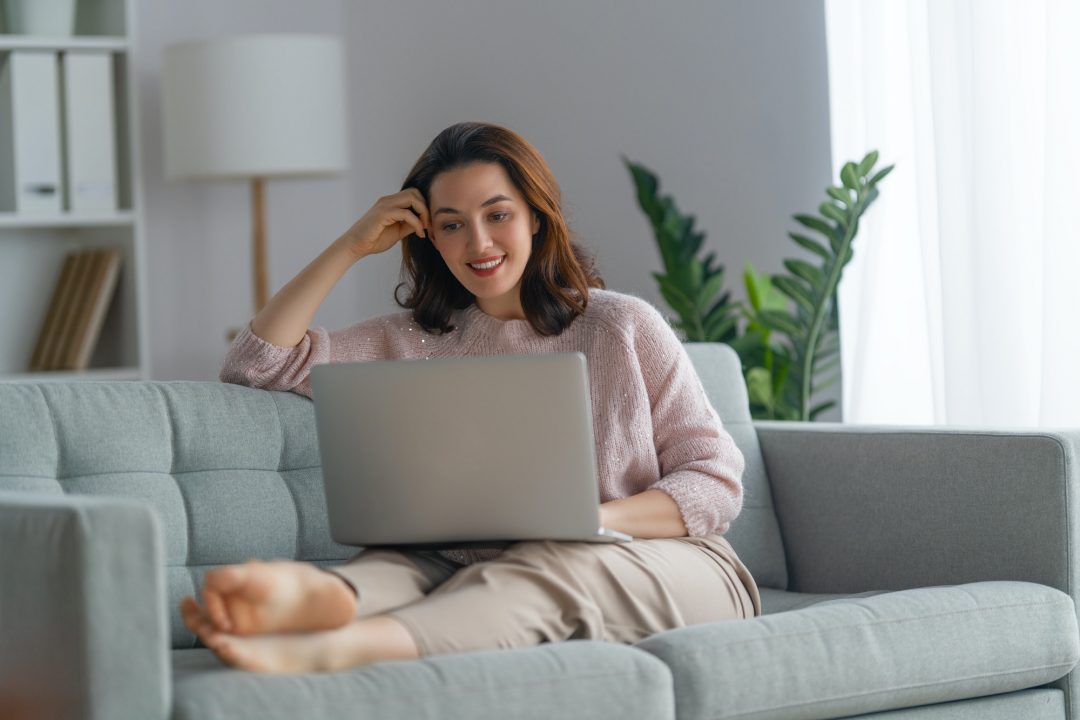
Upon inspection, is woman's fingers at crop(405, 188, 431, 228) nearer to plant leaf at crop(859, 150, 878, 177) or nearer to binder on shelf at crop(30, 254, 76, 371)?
plant leaf at crop(859, 150, 878, 177)

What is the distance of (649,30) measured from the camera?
3.94m

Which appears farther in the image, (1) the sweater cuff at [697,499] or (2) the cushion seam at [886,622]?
(1) the sweater cuff at [697,499]

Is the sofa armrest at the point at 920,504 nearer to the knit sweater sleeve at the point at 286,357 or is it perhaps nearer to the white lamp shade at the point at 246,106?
the knit sweater sleeve at the point at 286,357

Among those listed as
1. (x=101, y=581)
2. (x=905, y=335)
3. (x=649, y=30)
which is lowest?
(x=101, y=581)

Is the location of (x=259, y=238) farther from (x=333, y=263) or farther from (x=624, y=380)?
(x=624, y=380)

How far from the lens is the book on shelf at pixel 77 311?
4.09 m

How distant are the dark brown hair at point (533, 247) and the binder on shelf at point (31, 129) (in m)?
1.99

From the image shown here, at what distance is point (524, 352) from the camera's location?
7.38 ft

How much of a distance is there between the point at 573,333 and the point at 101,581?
3.10 ft

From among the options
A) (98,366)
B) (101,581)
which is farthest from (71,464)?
(98,366)

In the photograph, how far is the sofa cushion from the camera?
2.48 m

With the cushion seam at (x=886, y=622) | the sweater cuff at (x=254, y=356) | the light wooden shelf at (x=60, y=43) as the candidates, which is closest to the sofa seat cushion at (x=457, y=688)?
the cushion seam at (x=886, y=622)

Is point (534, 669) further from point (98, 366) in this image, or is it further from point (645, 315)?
point (98, 366)

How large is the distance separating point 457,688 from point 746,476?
3.44 feet
